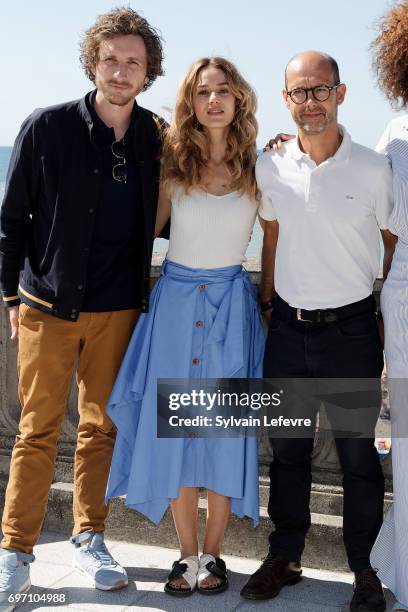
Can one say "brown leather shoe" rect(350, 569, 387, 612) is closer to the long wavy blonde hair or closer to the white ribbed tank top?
the white ribbed tank top

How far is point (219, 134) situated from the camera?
3.40m

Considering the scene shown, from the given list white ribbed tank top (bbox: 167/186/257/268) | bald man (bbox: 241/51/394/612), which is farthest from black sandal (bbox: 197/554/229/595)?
white ribbed tank top (bbox: 167/186/257/268)

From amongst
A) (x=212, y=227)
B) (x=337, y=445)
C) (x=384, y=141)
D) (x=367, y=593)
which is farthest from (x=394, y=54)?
(x=367, y=593)

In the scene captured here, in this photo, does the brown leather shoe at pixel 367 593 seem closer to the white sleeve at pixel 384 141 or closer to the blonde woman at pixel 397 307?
the blonde woman at pixel 397 307

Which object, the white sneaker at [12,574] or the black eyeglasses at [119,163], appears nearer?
the white sneaker at [12,574]

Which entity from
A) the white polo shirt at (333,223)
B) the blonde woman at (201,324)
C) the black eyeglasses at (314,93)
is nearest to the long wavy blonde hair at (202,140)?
the blonde woman at (201,324)

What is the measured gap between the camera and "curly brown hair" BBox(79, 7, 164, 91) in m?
3.44

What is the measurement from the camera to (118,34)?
344 centimetres

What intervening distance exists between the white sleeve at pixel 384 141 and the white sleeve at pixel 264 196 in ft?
1.41

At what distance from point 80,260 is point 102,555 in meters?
1.19

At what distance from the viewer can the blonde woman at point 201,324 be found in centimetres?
331

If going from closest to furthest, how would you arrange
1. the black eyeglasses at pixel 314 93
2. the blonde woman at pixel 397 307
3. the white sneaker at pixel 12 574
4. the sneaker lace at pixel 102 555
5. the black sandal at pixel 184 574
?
the blonde woman at pixel 397 307, the black eyeglasses at pixel 314 93, the white sneaker at pixel 12 574, the black sandal at pixel 184 574, the sneaker lace at pixel 102 555

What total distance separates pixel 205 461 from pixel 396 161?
1.35m

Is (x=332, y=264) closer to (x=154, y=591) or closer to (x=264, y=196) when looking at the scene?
(x=264, y=196)
